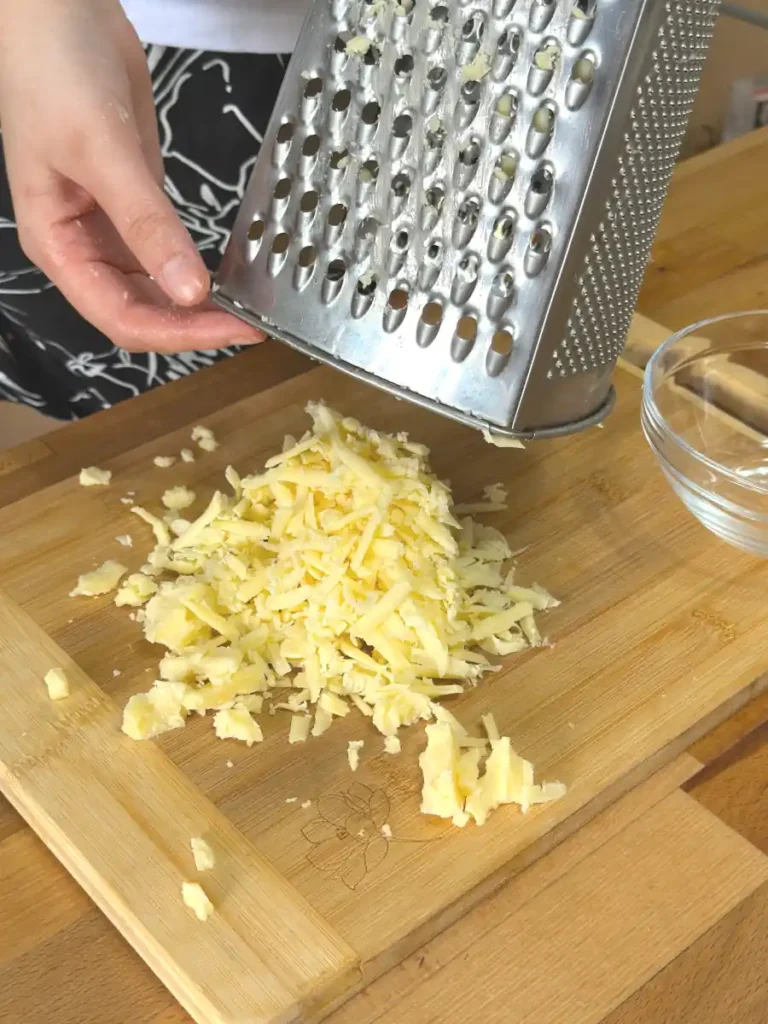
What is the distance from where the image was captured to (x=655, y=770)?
34.9 inches

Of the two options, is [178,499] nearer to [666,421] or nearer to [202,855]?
[202,855]

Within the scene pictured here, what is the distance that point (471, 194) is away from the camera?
0.81m

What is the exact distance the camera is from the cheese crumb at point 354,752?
87 cm

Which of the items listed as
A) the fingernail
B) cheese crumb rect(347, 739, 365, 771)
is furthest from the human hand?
cheese crumb rect(347, 739, 365, 771)

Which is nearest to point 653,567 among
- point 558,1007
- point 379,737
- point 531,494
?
point 531,494

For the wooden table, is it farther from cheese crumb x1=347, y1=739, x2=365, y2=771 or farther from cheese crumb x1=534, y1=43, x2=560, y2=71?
cheese crumb x1=534, y1=43, x2=560, y2=71

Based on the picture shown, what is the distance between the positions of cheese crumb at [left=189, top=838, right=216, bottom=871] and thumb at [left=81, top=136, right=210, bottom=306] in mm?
423

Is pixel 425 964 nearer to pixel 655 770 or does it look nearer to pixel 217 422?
pixel 655 770

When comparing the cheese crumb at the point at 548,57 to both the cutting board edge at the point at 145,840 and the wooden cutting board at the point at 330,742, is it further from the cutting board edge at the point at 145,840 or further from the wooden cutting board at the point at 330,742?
the cutting board edge at the point at 145,840

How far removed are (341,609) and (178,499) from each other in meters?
0.25

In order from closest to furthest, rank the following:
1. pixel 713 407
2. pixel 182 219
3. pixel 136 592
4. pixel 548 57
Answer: pixel 548 57 → pixel 136 592 → pixel 713 407 → pixel 182 219

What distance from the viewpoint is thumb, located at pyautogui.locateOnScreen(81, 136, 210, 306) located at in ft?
2.80

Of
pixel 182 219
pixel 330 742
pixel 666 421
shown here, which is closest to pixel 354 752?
pixel 330 742

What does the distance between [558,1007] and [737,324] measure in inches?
32.5
